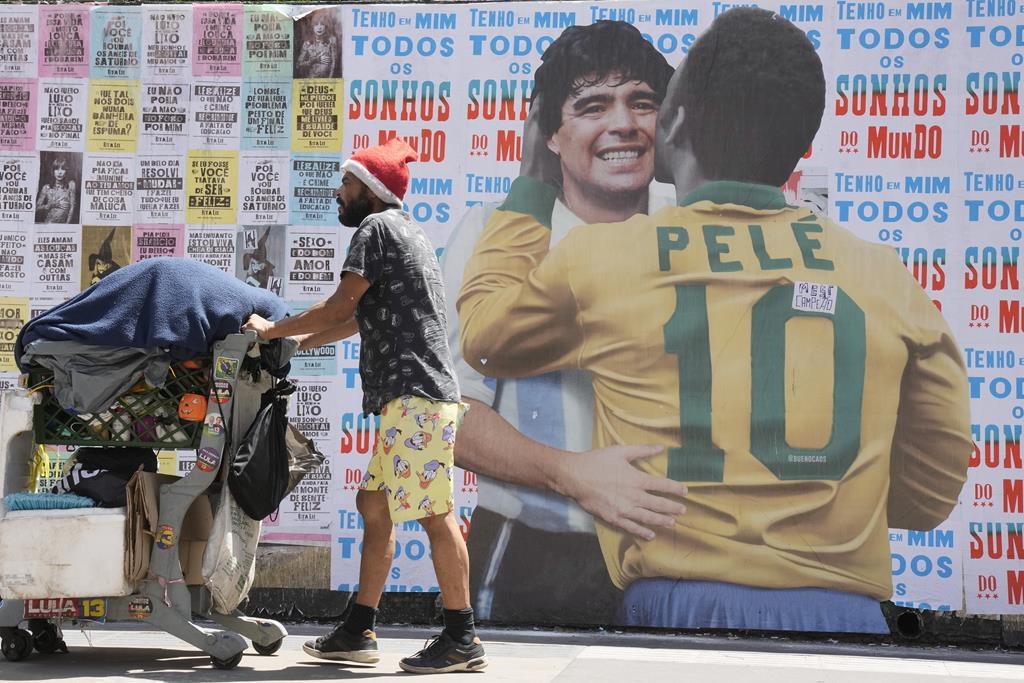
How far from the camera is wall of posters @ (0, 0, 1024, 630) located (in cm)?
664

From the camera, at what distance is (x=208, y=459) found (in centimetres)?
519

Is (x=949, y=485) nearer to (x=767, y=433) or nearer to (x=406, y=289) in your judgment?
(x=767, y=433)

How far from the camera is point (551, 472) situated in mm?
6773

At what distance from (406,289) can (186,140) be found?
2431mm

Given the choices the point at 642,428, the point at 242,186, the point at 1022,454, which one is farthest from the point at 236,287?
the point at 1022,454

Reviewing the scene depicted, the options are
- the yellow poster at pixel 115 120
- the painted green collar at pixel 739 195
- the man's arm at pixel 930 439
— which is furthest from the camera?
the yellow poster at pixel 115 120

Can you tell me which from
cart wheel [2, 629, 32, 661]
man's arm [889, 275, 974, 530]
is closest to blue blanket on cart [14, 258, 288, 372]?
cart wheel [2, 629, 32, 661]

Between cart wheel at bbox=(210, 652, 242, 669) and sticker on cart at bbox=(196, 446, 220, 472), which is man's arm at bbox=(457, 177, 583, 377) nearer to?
sticker on cart at bbox=(196, 446, 220, 472)

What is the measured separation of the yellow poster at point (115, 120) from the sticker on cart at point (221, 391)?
2471 millimetres

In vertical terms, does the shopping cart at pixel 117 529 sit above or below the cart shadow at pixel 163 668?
above

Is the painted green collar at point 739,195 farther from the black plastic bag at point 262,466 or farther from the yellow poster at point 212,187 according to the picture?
the black plastic bag at point 262,466

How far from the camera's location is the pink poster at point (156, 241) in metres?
7.15

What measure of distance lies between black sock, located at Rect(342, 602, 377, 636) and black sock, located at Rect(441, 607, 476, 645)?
38 cm

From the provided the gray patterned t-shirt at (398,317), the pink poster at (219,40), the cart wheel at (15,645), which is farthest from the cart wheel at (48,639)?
the pink poster at (219,40)
